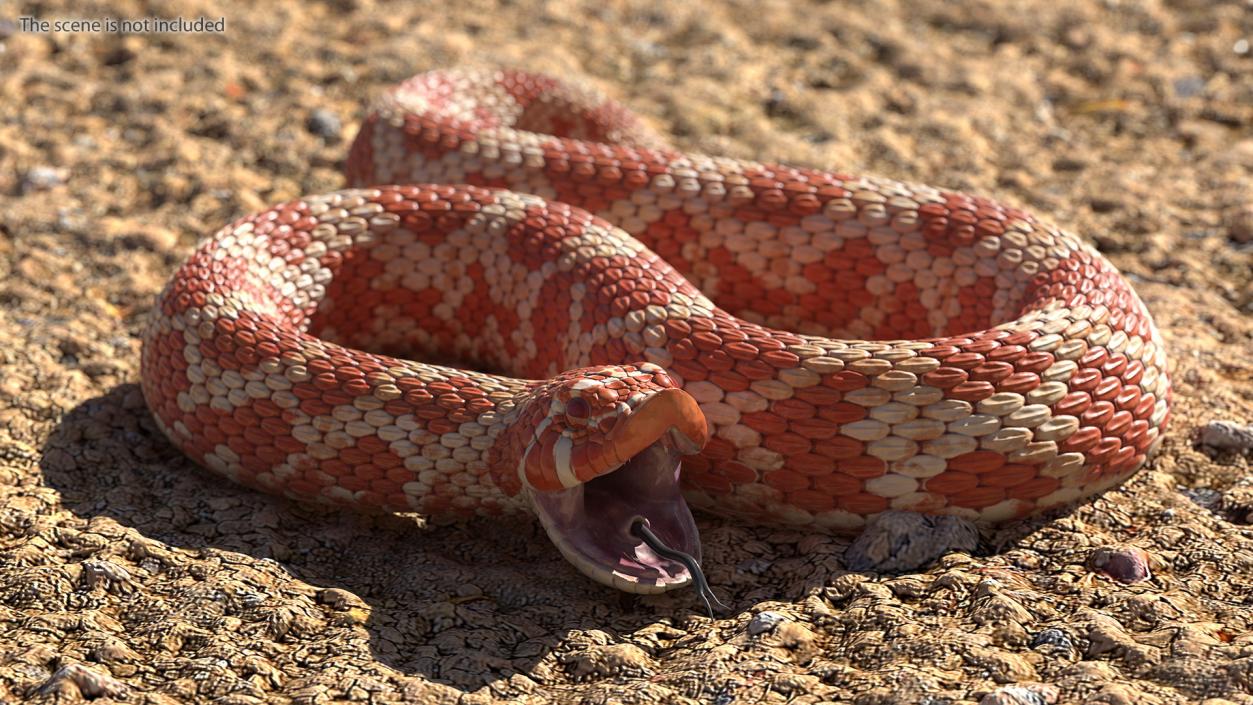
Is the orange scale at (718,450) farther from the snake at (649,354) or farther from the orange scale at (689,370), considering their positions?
the orange scale at (689,370)

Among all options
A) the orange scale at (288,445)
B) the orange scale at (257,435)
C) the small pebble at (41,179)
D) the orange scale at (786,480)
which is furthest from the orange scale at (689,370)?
the small pebble at (41,179)

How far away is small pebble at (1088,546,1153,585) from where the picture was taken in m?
4.98

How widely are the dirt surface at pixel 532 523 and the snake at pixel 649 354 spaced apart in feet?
0.70

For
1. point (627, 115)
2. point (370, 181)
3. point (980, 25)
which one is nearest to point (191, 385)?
point (370, 181)

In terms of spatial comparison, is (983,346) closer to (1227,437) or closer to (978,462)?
(978,462)

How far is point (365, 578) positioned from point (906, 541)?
191 centimetres

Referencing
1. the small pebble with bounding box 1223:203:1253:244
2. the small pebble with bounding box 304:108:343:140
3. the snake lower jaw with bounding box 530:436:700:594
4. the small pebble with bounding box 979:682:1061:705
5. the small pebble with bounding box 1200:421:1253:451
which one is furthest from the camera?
the small pebble with bounding box 304:108:343:140

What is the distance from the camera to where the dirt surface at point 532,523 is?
4.56 m

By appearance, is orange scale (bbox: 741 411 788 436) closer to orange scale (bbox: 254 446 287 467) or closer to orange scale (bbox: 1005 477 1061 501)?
orange scale (bbox: 1005 477 1061 501)

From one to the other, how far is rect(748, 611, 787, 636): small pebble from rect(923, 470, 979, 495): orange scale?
0.80 meters

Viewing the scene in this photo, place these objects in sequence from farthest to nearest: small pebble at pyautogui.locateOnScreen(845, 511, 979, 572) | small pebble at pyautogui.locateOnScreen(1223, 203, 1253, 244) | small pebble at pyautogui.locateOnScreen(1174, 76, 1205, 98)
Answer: small pebble at pyautogui.locateOnScreen(1174, 76, 1205, 98) < small pebble at pyautogui.locateOnScreen(1223, 203, 1253, 244) < small pebble at pyautogui.locateOnScreen(845, 511, 979, 572)

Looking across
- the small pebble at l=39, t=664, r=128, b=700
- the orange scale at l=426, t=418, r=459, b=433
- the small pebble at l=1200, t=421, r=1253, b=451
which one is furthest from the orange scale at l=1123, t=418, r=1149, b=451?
the small pebble at l=39, t=664, r=128, b=700

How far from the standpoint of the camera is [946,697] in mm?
4289

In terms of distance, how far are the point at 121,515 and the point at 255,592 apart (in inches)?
A: 31.1
